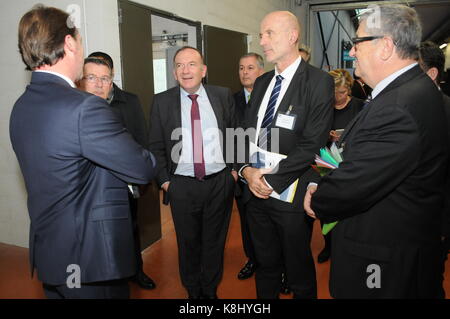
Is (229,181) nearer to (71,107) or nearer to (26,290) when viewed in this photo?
(71,107)

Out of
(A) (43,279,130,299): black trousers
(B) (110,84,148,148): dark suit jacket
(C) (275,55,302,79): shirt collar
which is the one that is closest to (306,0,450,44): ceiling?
(C) (275,55,302,79): shirt collar

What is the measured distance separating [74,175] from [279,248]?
4.60 feet

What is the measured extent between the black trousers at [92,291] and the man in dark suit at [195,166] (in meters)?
0.92

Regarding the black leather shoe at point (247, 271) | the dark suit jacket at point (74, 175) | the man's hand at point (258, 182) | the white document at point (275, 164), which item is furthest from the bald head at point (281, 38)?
the black leather shoe at point (247, 271)

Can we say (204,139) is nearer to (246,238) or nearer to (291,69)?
(291,69)

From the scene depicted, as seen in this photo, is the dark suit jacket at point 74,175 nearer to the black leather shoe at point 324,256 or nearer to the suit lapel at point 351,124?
the suit lapel at point 351,124

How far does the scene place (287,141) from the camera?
2012 mm

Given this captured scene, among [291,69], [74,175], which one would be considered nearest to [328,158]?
[291,69]

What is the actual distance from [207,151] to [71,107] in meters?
1.30

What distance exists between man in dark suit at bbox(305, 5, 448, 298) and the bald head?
0.61 m

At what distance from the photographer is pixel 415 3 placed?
21.3 feet

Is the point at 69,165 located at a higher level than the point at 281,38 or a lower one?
lower

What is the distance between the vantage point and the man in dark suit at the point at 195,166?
95.5 inches
